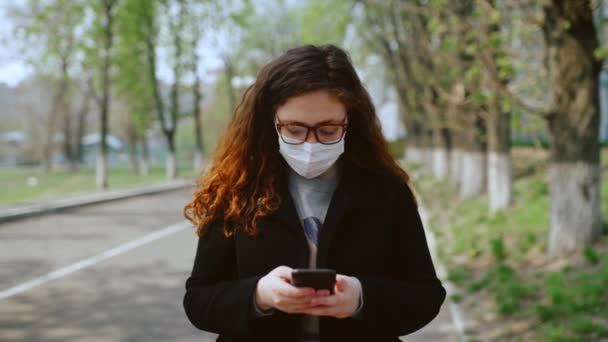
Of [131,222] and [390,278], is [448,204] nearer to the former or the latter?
[131,222]

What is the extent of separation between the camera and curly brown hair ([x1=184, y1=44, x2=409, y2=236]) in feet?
6.30

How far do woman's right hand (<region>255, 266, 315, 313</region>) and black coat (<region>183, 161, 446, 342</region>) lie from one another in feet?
0.29

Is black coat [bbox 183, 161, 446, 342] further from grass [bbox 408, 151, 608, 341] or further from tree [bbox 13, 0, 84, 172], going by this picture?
tree [bbox 13, 0, 84, 172]

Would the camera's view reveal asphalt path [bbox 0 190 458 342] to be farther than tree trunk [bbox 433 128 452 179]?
No

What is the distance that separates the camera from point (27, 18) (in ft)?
102

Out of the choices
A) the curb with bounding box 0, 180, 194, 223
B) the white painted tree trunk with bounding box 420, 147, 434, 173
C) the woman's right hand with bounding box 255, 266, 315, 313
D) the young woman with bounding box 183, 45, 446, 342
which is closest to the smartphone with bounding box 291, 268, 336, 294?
the woman's right hand with bounding box 255, 266, 315, 313

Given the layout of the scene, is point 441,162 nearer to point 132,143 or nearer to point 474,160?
point 474,160

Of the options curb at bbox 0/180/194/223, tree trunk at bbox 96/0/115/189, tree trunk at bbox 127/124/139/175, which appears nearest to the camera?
curb at bbox 0/180/194/223

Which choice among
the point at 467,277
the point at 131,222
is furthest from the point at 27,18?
the point at 467,277

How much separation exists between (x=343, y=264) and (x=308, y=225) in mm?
169

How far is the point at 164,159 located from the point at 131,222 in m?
63.8

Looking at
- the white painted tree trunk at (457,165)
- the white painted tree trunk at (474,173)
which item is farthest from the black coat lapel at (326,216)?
the white painted tree trunk at (457,165)

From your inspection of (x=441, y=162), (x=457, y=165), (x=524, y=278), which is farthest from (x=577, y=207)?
(x=441, y=162)

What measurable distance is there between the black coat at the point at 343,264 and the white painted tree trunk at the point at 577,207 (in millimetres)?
5973
